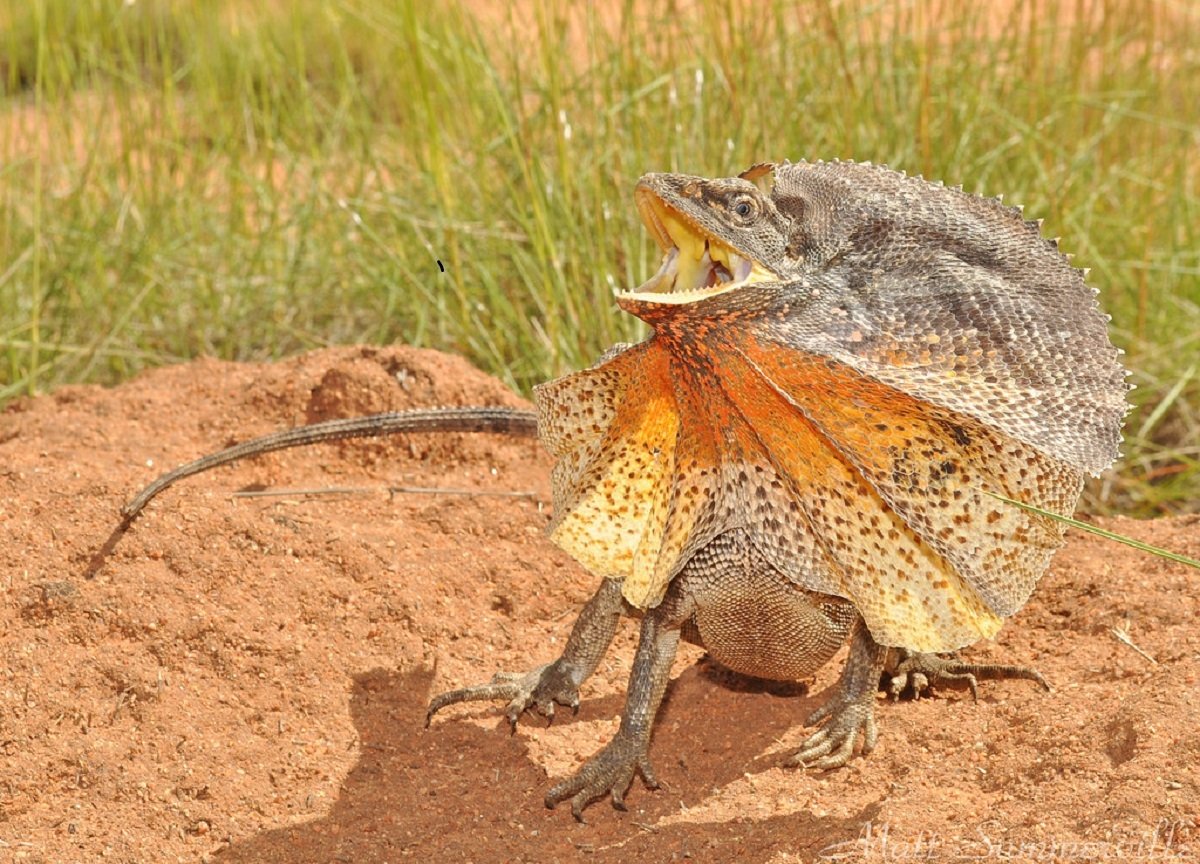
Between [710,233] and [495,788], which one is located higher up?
[710,233]

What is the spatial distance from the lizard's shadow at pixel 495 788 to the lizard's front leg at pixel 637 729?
0.18ft

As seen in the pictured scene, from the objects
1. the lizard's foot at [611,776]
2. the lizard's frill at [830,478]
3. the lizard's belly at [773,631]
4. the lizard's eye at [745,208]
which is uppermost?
the lizard's eye at [745,208]

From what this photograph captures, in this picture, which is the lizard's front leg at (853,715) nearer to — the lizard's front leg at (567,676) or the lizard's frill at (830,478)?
the lizard's frill at (830,478)

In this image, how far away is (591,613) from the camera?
3.42m

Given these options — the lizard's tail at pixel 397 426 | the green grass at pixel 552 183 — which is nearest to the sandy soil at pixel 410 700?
the lizard's tail at pixel 397 426

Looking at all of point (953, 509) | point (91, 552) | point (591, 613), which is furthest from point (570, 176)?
point (953, 509)

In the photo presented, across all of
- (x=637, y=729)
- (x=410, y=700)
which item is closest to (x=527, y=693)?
(x=410, y=700)

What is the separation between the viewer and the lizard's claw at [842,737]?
10.2ft

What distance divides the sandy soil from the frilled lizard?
326mm

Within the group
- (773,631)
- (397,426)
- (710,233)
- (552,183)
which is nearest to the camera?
(710,233)

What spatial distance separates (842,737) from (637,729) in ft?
1.58

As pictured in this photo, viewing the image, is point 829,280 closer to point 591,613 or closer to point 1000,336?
point 1000,336

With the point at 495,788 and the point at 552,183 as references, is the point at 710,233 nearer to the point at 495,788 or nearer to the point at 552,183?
the point at 495,788

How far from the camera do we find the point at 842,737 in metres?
3.13
